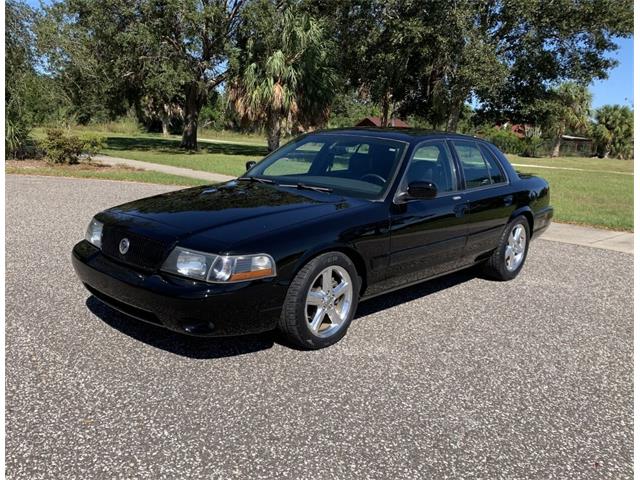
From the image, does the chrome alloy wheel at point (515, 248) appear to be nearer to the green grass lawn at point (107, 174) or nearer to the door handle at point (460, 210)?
the door handle at point (460, 210)

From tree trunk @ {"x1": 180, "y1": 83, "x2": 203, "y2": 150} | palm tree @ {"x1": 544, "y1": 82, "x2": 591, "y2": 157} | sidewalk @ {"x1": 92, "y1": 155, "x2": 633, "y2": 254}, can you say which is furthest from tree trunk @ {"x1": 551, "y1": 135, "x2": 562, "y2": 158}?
sidewalk @ {"x1": 92, "y1": 155, "x2": 633, "y2": 254}

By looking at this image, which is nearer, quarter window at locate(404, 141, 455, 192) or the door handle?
quarter window at locate(404, 141, 455, 192)

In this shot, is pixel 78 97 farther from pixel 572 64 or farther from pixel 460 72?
pixel 572 64

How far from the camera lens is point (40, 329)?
13.5ft

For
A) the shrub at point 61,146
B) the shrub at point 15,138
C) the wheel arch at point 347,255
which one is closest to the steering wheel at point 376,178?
the wheel arch at point 347,255

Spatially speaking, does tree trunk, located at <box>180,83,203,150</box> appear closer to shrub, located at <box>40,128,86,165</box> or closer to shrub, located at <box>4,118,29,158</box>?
shrub, located at <box>4,118,29,158</box>

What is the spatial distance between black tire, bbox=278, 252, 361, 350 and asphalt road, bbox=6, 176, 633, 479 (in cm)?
11

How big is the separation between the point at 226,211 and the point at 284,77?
22.3 meters

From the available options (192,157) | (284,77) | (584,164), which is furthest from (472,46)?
(584,164)

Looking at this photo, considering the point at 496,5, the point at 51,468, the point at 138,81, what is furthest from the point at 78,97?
the point at 51,468

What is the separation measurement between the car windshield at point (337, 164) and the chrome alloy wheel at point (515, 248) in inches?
75.7

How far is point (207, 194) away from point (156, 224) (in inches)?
32.6

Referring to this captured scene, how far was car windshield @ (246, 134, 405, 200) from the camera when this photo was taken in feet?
15.0

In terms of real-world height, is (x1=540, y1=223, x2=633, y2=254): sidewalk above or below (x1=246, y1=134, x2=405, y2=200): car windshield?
below
